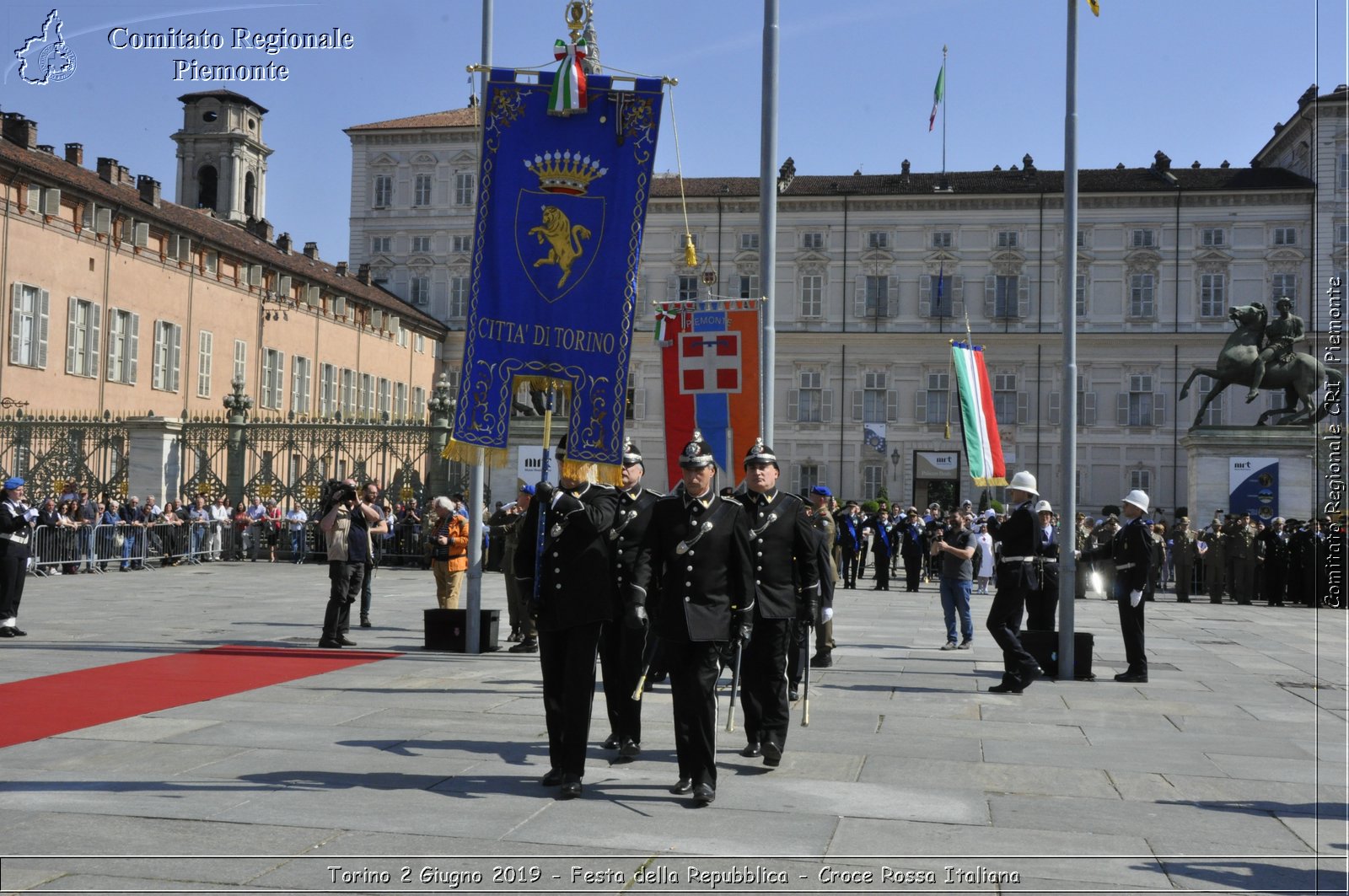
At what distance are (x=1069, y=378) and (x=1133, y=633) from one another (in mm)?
2442

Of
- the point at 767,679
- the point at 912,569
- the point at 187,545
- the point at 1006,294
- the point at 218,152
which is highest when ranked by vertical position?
the point at 218,152

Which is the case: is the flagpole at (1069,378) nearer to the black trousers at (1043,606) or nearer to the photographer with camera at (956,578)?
the black trousers at (1043,606)

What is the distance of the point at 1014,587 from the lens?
39.7ft

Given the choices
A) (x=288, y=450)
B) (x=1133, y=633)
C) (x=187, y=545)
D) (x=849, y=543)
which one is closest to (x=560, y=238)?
(x=1133, y=633)

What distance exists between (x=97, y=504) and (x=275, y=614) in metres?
10.8

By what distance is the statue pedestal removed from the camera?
31.3 meters

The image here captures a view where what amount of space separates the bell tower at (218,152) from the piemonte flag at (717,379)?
216ft

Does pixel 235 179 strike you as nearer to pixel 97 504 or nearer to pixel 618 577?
pixel 97 504

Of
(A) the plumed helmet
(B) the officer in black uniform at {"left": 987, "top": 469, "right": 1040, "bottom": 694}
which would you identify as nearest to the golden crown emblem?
(B) the officer in black uniform at {"left": 987, "top": 469, "right": 1040, "bottom": 694}

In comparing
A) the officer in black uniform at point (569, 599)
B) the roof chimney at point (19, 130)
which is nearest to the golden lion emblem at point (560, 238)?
the officer in black uniform at point (569, 599)

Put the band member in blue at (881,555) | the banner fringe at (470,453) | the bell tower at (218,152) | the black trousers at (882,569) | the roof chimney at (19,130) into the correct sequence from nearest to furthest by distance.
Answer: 1. the banner fringe at (470,453)
2. the band member in blue at (881,555)
3. the black trousers at (882,569)
4. the roof chimney at (19,130)
5. the bell tower at (218,152)

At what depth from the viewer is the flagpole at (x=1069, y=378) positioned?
12.6 m

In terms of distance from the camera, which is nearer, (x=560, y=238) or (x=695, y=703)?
(x=695, y=703)

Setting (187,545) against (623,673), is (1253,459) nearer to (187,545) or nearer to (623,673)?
(187,545)
